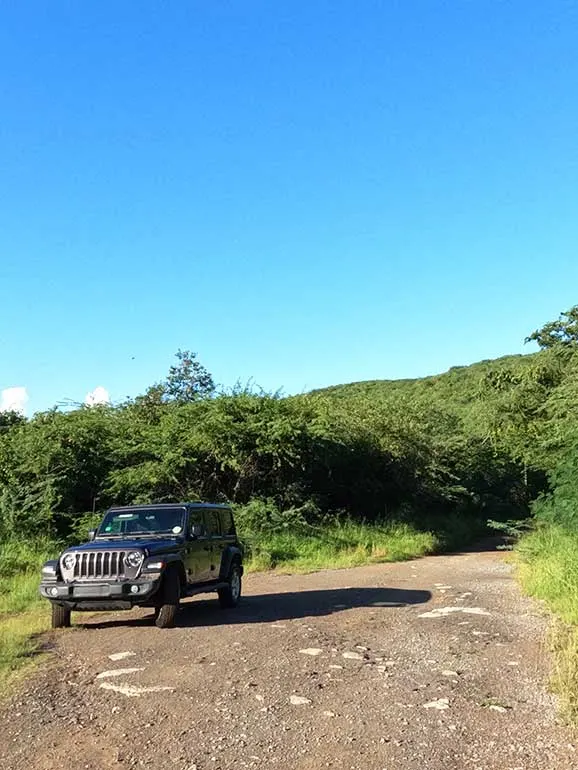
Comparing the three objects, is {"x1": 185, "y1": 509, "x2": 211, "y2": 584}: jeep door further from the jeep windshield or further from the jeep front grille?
the jeep front grille

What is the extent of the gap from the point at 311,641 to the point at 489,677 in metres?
2.63

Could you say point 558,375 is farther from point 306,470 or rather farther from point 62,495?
point 62,495

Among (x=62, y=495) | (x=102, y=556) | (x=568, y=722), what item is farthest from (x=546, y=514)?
(x=62, y=495)

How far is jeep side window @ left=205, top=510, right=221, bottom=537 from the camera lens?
12953mm

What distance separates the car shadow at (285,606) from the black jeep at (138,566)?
0.48 meters

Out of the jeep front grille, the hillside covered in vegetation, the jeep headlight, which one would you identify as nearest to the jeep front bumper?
the jeep front grille

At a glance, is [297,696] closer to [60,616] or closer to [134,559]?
[134,559]

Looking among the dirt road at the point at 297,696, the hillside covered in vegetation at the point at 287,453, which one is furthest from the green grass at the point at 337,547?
the dirt road at the point at 297,696

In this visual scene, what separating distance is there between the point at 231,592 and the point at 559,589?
5371mm

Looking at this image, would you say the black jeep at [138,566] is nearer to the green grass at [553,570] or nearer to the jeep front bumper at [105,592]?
the jeep front bumper at [105,592]

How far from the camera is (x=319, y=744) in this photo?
219 inches

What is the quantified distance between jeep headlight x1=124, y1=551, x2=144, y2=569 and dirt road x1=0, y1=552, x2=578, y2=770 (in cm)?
91

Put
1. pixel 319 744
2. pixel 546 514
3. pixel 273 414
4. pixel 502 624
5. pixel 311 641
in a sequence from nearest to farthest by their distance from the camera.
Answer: pixel 319 744 → pixel 311 641 → pixel 502 624 → pixel 546 514 → pixel 273 414

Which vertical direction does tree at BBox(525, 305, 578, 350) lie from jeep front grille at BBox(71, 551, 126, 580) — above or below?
above
